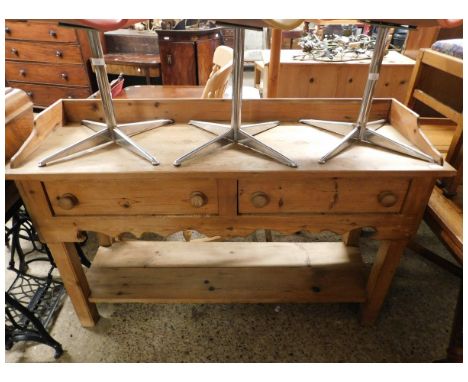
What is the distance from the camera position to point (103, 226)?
3.25 ft

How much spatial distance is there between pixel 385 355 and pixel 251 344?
538mm

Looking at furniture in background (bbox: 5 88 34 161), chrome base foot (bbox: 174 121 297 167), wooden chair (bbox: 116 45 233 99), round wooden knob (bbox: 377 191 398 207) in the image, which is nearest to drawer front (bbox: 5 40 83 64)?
wooden chair (bbox: 116 45 233 99)

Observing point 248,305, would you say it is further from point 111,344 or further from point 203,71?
point 203,71

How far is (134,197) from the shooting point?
94 cm

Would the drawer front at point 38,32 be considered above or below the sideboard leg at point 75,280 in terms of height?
above

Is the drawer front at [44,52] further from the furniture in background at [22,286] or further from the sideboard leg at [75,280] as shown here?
the sideboard leg at [75,280]

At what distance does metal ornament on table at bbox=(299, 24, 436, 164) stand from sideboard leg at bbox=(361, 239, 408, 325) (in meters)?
0.32

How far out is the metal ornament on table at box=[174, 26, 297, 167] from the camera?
2.97 feet

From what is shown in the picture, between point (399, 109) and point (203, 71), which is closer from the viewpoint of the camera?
point (399, 109)

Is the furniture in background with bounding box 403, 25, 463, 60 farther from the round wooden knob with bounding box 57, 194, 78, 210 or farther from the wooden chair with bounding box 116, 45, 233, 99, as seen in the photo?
the round wooden knob with bounding box 57, 194, 78, 210

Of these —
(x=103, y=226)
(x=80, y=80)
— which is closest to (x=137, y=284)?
(x=103, y=226)

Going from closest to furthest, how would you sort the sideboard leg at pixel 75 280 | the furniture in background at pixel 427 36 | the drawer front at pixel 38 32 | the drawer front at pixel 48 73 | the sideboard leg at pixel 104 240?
the sideboard leg at pixel 75 280
the sideboard leg at pixel 104 240
the furniture in background at pixel 427 36
the drawer front at pixel 38 32
the drawer front at pixel 48 73

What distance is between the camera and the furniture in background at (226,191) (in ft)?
2.90

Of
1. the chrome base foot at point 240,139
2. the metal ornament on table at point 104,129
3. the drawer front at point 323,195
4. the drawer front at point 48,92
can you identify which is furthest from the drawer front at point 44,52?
the drawer front at point 323,195
